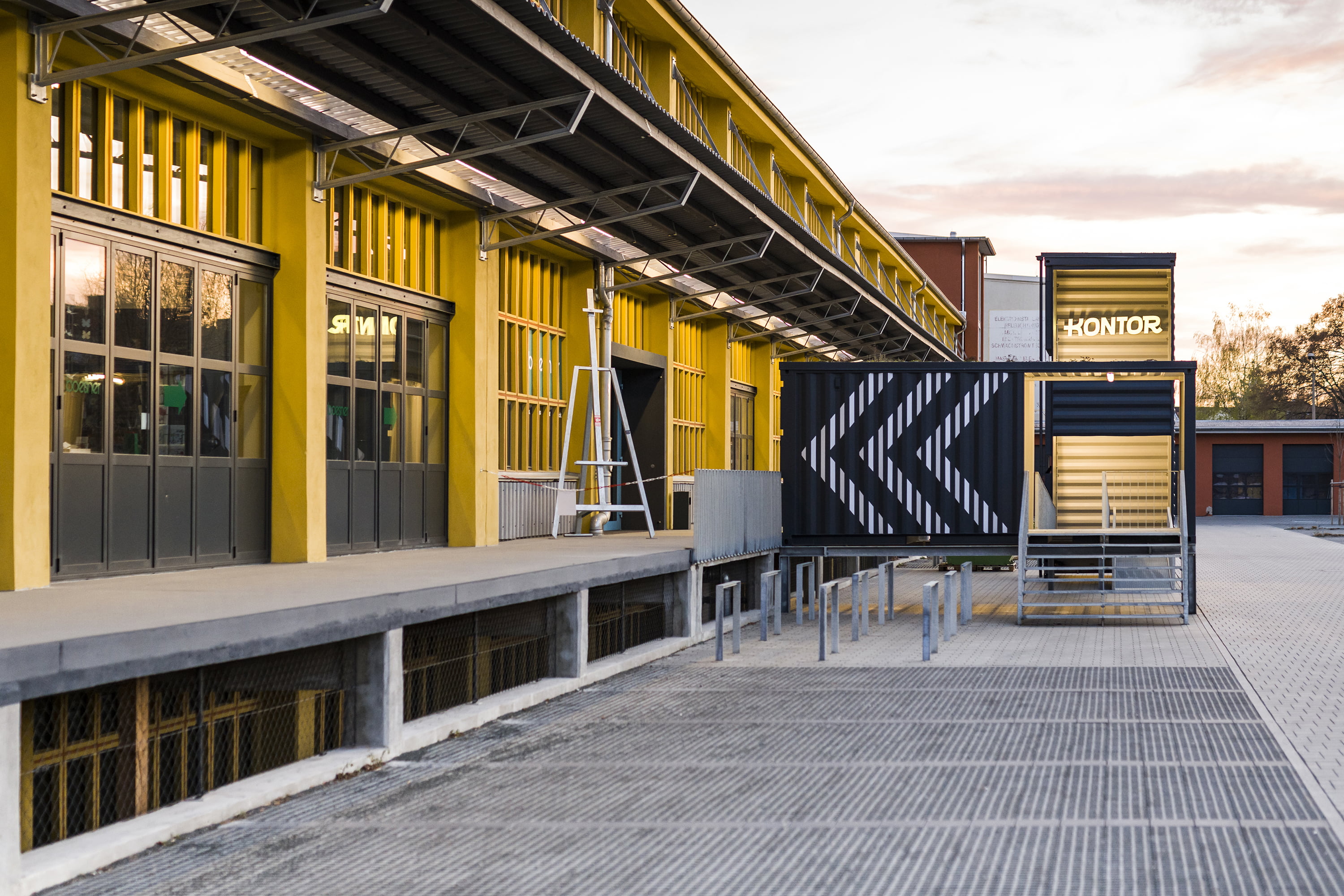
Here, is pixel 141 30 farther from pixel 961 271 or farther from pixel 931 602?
pixel 961 271

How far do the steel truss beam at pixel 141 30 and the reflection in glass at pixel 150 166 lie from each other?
151 centimetres

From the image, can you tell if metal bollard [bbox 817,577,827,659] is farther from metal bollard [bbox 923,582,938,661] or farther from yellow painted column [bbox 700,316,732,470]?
yellow painted column [bbox 700,316,732,470]

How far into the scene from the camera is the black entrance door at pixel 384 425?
45.9ft

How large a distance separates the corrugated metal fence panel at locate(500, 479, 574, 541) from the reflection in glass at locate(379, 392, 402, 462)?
7.71 ft

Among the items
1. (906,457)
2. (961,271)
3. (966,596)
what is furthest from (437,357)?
(961,271)

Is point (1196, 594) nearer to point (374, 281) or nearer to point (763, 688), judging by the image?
point (763, 688)

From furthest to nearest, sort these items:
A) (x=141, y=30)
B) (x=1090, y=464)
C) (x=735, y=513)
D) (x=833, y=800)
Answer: (x=1090, y=464) < (x=735, y=513) < (x=141, y=30) < (x=833, y=800)

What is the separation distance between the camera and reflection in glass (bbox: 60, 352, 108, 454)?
10203mm

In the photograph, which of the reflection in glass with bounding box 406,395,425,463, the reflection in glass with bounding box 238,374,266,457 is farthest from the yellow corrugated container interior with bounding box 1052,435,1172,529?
the reflection in glass with bounding box 238,374,266,457

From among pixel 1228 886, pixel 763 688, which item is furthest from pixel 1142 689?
pixel 1228 886

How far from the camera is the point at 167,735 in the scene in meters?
6.95

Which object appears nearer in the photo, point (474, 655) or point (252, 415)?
point (474, 655)

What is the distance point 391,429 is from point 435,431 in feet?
3.57

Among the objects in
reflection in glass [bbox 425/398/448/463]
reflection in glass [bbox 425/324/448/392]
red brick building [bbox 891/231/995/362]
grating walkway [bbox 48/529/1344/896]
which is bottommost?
grating walkway [bbox 48/529/1344/896]
